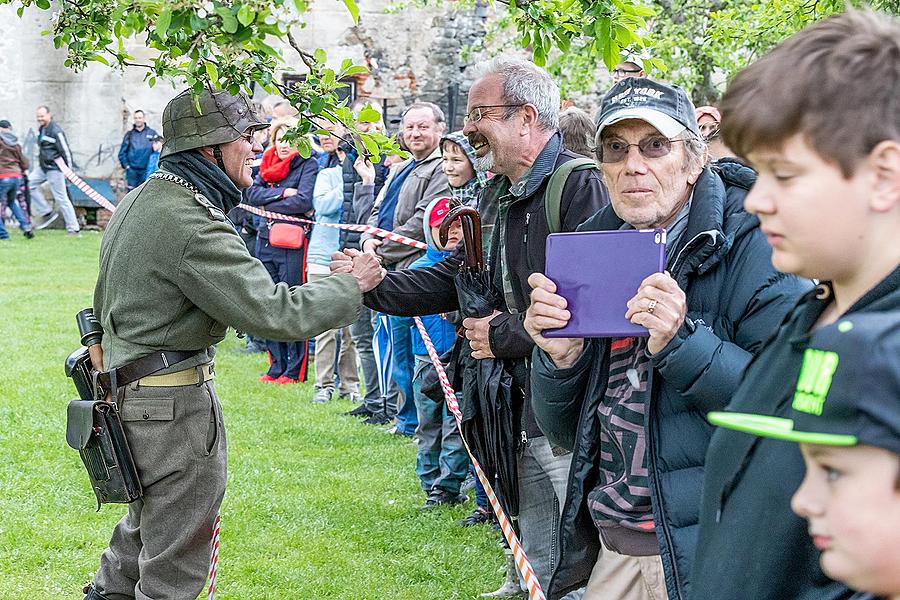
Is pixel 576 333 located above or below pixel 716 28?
below

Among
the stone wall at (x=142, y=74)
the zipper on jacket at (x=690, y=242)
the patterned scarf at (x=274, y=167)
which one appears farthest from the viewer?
the stone wall at (x=142, y=74)

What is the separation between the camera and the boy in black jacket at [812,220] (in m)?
1.54

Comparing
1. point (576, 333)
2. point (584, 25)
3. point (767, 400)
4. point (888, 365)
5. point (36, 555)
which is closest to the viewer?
point (888, 365)

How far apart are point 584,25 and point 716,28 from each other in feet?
26.3

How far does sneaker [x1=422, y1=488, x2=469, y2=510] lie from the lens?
7.29 metres

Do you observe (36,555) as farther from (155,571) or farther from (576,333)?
(576,333)

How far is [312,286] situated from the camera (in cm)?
436

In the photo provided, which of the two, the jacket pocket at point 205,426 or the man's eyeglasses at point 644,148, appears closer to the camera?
the man's eyeglasses at point 644,148

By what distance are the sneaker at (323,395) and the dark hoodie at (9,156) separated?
1308cm

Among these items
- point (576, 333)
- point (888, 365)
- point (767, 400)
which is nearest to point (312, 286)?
point (576, 333)

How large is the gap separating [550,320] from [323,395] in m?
7.69

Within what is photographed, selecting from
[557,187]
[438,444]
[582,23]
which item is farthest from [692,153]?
[438,444]

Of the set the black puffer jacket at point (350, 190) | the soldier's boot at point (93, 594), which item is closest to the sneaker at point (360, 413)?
the black puffer jacket at point (350, 190)

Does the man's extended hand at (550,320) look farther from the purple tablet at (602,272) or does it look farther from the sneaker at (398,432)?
the sneaker at (398,432)
